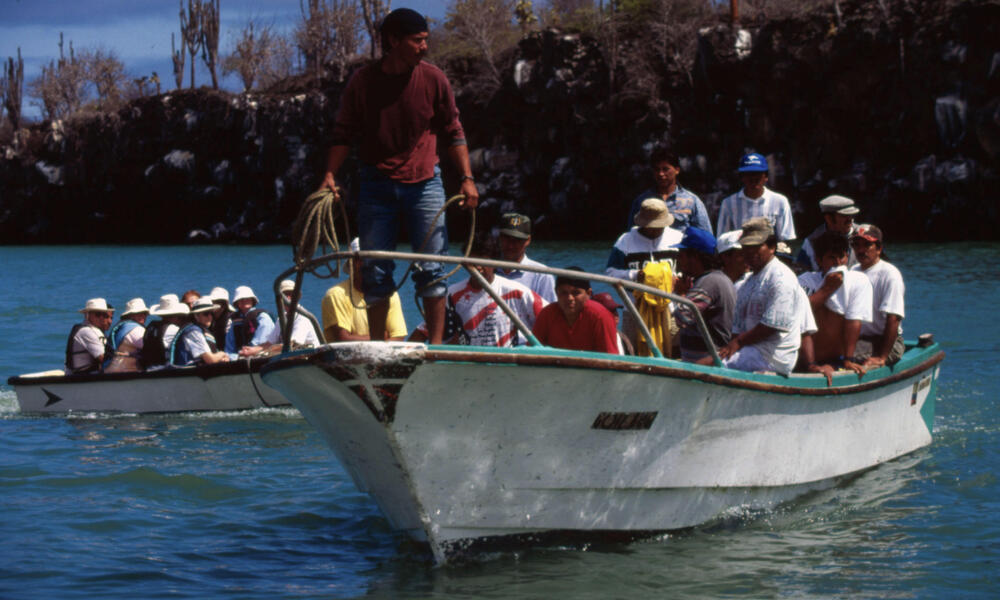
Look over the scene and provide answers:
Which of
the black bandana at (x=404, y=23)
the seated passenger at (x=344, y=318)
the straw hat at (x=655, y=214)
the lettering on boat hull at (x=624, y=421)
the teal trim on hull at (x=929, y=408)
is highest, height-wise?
the black bandana at (x=404, y=23)

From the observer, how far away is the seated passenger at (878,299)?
879 centimetres

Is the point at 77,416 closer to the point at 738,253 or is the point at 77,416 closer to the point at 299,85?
the point at 738,253

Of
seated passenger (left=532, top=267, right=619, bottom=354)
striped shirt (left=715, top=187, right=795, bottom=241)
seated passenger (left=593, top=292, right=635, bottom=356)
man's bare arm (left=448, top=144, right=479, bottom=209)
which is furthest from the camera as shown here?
striped shirt (left=715, top=187, right=795, bottom=241)

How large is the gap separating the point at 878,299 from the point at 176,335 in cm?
848

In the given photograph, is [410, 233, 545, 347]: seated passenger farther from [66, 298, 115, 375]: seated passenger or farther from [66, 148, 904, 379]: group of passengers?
[66, 298, 115, 375]: seated passenger

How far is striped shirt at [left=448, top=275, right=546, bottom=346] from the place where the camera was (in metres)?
7.46

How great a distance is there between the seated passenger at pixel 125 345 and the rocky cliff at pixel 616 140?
1279 inches

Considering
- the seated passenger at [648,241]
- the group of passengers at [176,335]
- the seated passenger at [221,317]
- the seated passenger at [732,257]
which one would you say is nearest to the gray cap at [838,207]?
the seated passenger at [732,257]

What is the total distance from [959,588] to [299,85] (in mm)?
69532

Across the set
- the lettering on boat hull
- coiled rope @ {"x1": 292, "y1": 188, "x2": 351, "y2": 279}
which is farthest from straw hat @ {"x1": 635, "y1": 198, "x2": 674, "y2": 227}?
coiled rope @ {"x1": 292, "y1": 188, "x2": 351, "y2": 279}

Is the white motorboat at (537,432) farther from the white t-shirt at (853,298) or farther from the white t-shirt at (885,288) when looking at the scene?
the white t-shirt at (885,288)

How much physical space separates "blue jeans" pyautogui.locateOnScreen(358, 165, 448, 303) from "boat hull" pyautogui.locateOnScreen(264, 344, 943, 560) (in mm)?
779

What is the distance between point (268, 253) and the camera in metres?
57.4

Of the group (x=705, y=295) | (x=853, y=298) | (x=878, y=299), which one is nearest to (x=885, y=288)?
(x=878, y=299)
